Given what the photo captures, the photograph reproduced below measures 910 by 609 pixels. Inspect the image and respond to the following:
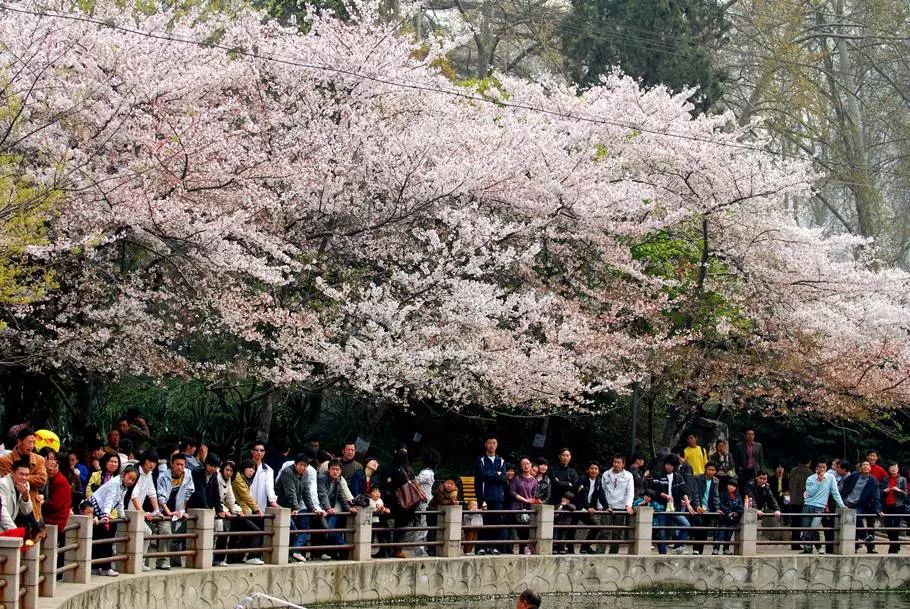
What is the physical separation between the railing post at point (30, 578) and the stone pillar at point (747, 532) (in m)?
12.7

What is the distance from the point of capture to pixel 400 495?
59.0 ft

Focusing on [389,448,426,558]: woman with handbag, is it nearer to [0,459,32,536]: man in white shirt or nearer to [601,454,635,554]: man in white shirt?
[601,454,635,554]: man in white shirt

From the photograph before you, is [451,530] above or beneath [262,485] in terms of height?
beneath

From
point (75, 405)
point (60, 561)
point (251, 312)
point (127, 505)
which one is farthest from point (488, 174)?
point (60, 561)

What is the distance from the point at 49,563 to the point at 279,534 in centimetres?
444

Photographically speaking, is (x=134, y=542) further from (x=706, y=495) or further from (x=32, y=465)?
(x=706, y=495)

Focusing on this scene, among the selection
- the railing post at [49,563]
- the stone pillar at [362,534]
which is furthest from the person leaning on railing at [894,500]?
the railing post at [49,563]

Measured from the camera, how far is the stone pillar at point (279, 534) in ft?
54.3

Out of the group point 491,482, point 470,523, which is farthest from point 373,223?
point 470,523

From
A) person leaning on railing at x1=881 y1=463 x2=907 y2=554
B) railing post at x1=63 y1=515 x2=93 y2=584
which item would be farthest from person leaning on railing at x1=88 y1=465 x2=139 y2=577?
person leaning on railing at x1=881 y1=463 x2=907 y2=554

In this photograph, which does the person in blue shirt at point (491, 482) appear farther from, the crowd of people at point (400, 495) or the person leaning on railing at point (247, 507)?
the person leaning on railing at point (247, 507)

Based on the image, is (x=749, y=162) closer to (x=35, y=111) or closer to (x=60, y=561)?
(x=35, y=111)

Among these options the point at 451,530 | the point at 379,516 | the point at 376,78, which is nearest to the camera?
the point at 379,516

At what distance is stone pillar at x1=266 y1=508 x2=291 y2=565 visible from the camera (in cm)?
1656
